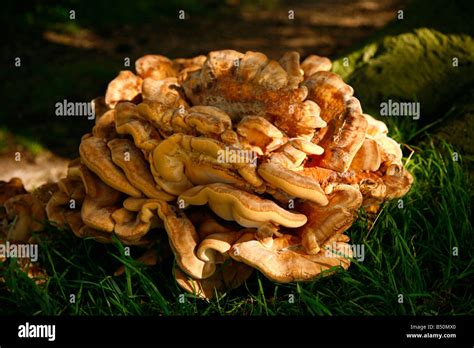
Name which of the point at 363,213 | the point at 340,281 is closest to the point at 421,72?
the point at 363,213

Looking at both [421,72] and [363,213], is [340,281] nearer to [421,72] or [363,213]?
[363,213]

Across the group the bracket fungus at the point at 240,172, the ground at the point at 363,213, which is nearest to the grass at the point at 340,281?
the ground at the point at 363,213

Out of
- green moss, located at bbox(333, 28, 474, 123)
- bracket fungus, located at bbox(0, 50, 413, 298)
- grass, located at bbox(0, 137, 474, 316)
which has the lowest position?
grass, located at bbox(0, 137, 474, 316)

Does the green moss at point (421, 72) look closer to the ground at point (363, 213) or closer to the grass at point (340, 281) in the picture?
the ground at point (363, 213)

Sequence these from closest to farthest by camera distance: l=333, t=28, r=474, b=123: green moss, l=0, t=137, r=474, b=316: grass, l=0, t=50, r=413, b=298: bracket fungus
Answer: l=0, t=50, r=413, b=298: bracket fungus < l=0, t=137, r=474, b=316: grass < l=333, t=28, r=474, b=123: green moss

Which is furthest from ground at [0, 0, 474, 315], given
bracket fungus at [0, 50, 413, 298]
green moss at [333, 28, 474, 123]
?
bracket fungus at [0, 50, 413, 298]

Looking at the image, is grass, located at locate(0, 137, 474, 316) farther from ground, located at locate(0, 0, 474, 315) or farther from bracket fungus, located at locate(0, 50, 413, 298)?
bracket fungus, located at locate(0, 50, 413, 298)

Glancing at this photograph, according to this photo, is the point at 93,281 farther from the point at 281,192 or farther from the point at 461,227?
the point at 461,227
